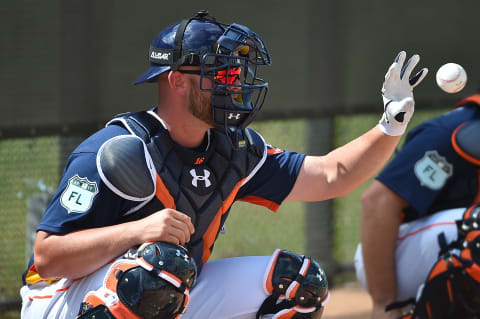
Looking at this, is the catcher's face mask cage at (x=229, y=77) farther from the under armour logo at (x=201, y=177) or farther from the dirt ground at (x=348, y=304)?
the dirt ground at (x=348, y=304)

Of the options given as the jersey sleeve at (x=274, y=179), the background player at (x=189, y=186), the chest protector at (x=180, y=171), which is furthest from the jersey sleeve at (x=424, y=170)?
the chest protector at (x=180, y=171)

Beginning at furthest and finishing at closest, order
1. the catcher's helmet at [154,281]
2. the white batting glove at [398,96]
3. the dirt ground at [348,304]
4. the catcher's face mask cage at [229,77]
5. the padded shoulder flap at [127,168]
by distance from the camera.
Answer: the dirt ground at [348,304] < the white batting glove at [398,96] < the catcher's face mask cage at [229,77] < the padded shoulder flap at [127,168] < the catcher's helmet at [154,281]

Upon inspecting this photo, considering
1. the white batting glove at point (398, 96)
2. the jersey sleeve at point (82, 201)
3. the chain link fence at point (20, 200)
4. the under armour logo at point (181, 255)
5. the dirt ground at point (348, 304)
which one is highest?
the white batting glove at point (398, 96)

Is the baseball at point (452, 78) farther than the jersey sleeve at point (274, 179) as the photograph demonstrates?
Yes

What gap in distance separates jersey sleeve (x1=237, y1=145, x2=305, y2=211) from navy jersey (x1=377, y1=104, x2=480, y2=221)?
0.63 metres

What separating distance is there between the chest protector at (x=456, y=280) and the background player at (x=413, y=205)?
5.3 inches

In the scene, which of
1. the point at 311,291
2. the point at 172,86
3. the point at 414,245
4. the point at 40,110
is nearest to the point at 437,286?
the point at 414,245

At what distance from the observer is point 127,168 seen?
101 inches

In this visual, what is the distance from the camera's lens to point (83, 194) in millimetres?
2523

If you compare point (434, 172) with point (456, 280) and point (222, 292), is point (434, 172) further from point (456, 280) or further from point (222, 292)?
point (222, 292)

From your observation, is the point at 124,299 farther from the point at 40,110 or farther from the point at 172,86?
the point at 40,110

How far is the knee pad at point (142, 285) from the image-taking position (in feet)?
7.98

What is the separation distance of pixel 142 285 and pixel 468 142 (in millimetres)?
1692

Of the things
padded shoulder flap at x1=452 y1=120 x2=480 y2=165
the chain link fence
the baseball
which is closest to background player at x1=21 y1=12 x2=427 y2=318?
the baseball
